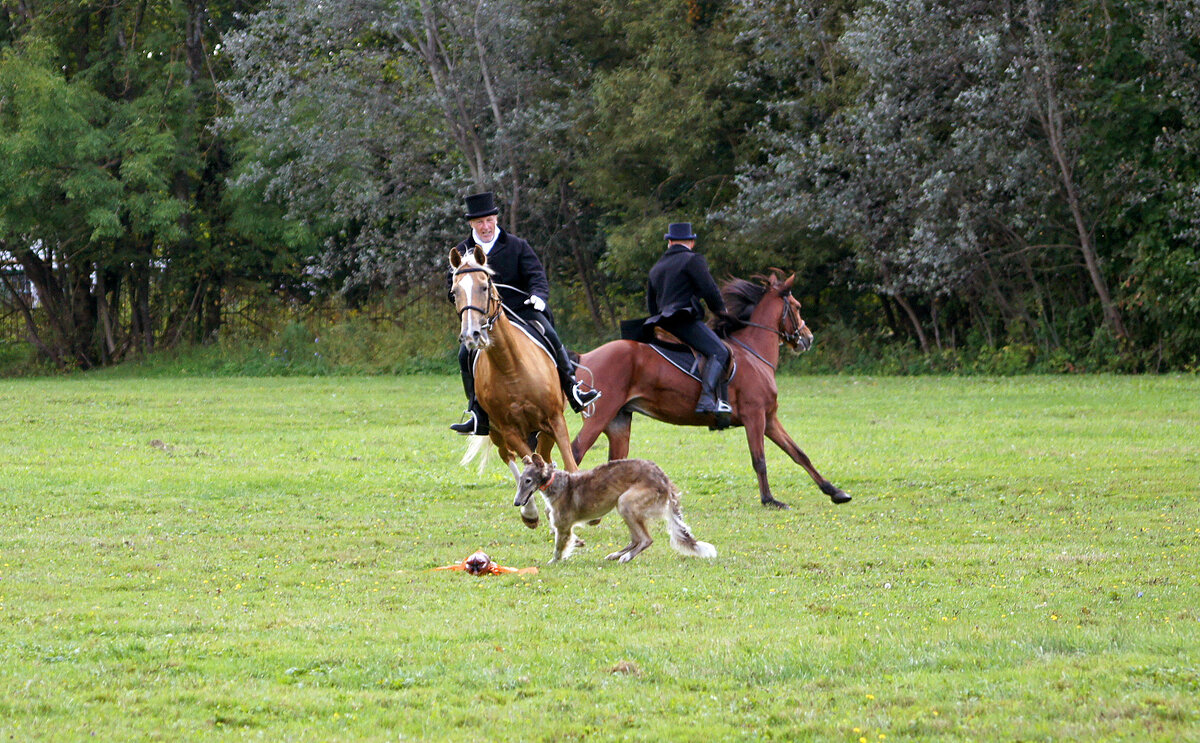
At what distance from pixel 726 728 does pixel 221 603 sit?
13.2 feet

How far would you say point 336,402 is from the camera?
2825 cm

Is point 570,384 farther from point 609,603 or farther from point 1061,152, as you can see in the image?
point 1061,152

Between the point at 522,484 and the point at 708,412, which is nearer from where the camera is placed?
the point at 522,484

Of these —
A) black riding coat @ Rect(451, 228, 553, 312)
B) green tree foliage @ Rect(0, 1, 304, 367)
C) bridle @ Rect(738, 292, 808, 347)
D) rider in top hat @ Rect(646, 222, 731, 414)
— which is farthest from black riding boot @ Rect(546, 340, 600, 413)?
green tree foliage @ Rect(0, 1, 304, 367)

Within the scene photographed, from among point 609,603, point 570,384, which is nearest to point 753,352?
point 570,384

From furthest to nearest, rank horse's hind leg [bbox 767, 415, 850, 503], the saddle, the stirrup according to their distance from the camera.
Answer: the saddle < horse's hind leg [bbox 767, 415, 850, 503] < the stirrup

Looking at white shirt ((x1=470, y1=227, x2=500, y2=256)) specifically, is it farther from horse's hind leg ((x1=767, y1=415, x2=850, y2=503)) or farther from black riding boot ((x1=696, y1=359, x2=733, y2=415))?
horse's hind leg ((x1=767, y1=415, x2=850, y2=503))

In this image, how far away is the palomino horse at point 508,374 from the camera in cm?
1095

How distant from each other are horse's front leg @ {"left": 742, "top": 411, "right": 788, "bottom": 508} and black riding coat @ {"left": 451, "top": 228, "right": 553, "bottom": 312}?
112 inches

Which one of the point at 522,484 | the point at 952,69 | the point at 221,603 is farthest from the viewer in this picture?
the point at 952,69

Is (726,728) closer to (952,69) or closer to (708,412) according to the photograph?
(708,412)

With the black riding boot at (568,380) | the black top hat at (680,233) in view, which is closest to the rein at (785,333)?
the black top hat at (680,233)

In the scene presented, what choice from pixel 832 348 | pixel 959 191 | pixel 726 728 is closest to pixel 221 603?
pixel 726 728

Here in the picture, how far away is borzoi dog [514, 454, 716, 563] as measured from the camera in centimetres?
1007
